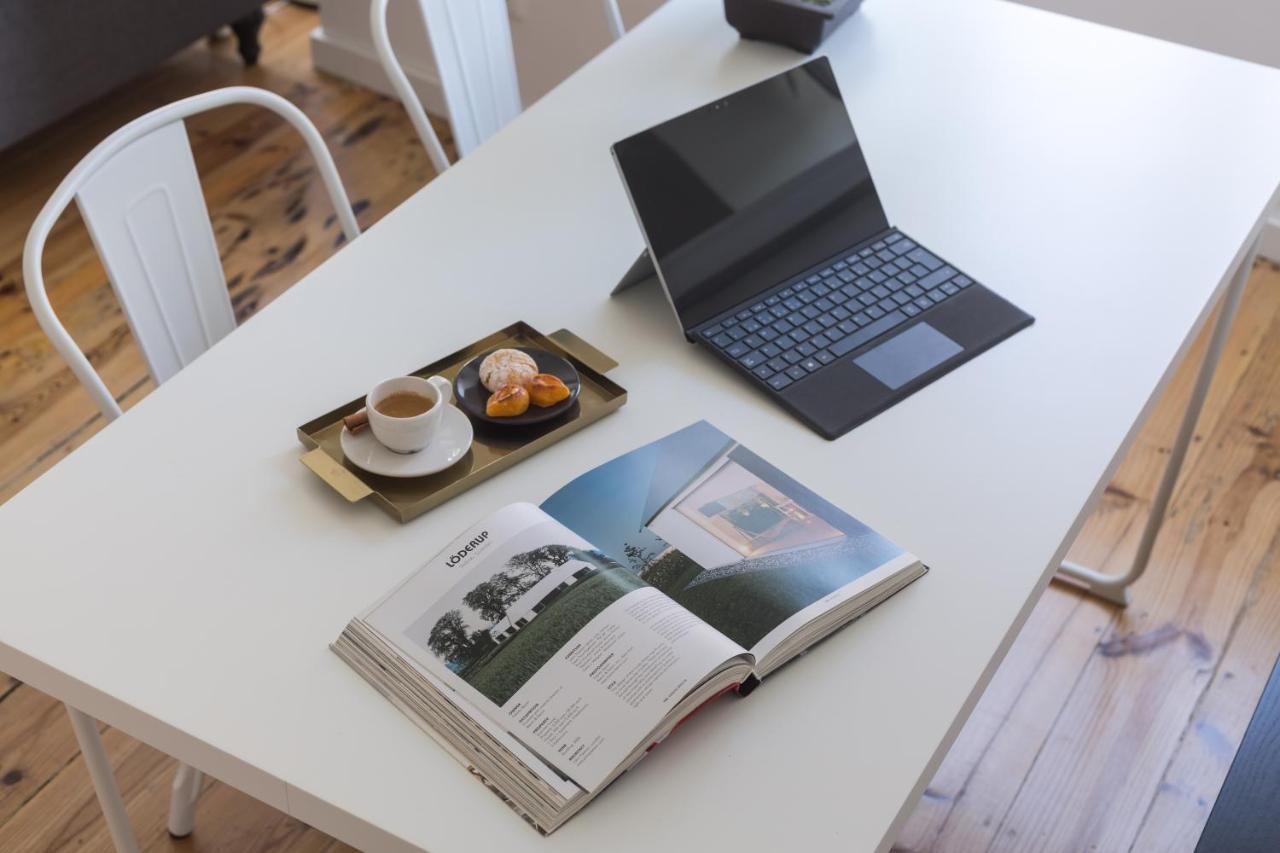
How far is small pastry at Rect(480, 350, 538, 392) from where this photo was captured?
4.07ft

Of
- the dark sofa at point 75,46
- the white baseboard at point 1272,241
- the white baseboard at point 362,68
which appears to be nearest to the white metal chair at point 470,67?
the dark sofa at point 75,46

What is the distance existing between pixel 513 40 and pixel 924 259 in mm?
1970

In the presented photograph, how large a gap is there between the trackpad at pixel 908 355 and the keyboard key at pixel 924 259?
0.11m

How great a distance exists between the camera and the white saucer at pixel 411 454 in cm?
116

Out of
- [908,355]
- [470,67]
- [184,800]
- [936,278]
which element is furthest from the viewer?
[470,67]

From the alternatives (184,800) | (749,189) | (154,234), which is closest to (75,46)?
(154,234)

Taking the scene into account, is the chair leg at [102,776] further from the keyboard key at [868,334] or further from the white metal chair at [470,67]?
the white metal chair at [470,67]

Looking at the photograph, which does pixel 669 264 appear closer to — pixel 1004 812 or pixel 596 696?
pixel 596 696

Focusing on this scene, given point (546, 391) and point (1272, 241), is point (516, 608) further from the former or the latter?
point (1272, 241)

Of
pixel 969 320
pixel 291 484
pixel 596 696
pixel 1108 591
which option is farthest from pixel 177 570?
pixel 1108 591

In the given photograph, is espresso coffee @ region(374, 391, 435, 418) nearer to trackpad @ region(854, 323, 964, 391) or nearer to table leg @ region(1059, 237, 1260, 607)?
trackpad @ region(854, 323, 964, 391)

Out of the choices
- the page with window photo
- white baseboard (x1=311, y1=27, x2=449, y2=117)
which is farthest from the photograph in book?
white baseboard (x1=311, y1=27, x2=449, y2=117)

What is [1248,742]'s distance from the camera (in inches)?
44.9

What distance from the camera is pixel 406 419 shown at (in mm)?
1157
